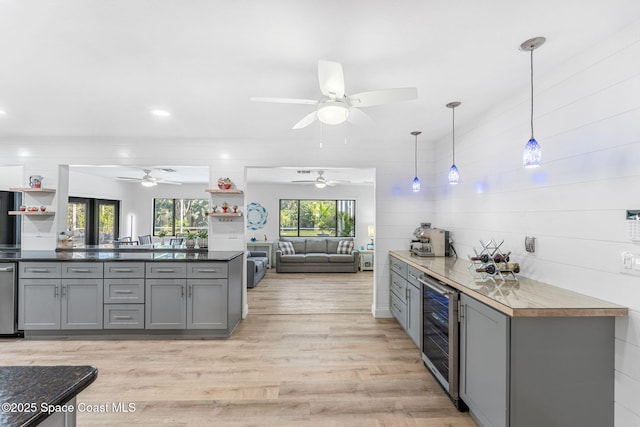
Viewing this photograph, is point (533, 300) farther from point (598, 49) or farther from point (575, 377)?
point (598, 49)

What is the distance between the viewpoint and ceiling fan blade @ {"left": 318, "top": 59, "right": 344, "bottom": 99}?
1.79 metres

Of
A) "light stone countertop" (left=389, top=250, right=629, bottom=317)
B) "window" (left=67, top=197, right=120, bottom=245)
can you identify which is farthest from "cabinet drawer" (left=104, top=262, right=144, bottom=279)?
"window" (left=67, top=197, right=120, bottom=245)

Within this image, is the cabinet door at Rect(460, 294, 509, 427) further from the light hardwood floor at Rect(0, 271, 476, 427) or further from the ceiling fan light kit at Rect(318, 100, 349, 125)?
the ceiling fan light kit at Rect(318, 100, 349, 125)

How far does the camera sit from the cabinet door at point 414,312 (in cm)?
321

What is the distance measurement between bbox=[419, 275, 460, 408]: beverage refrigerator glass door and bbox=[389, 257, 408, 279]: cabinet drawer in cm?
71

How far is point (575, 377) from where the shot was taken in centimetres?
179

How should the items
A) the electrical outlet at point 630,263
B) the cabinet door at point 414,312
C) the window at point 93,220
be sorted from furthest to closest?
the window at point 93,220 < the cabinet door at point 414,312 < the electrical outlet at point 630,263

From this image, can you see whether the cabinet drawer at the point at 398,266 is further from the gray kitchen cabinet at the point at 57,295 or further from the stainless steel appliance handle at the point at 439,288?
the gray kitchen cabinet at the point at 57,295

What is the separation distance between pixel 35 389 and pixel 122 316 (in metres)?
3.22

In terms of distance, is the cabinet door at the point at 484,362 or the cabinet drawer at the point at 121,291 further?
the cabinet drawer at the point at 121,291

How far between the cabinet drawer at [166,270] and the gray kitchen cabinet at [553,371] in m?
3.22

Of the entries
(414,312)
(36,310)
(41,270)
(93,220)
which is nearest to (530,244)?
(414,312)

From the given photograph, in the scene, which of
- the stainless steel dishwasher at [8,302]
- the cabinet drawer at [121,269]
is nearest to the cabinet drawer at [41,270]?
the stainless steel dishwasher at [8,302]

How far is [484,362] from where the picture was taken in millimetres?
1983
